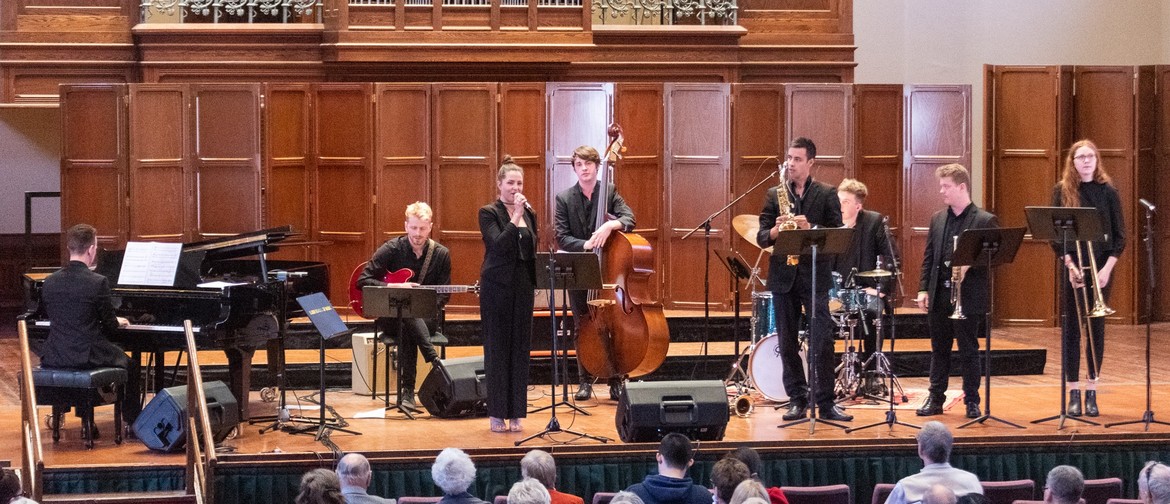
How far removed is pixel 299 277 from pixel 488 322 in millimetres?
1873

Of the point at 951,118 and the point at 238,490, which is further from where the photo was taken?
the point at 951,118

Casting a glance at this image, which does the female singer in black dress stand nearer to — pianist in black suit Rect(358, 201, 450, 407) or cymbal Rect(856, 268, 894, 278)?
pianist in black suit Rect(358, 201, 450, 407)

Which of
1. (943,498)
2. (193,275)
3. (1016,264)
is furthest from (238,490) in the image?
(1016,264)

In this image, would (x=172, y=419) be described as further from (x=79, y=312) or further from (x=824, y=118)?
(x=824, y=118)

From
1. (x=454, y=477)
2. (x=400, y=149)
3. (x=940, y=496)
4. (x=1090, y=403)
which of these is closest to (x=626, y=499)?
(x=454, y=477)

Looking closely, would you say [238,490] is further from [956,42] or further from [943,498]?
[956,42]

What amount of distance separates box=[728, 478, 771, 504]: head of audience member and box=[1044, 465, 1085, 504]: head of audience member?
4.06 ft

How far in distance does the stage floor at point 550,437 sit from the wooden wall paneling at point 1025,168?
3.65 metres

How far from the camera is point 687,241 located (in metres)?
13.8

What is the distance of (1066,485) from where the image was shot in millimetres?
5781

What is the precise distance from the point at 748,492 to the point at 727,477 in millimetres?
428

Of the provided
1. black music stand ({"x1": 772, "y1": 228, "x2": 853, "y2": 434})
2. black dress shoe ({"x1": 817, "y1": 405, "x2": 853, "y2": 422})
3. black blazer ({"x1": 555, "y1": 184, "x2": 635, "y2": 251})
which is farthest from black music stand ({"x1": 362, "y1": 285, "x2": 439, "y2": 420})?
black dress shoe ({"x1": 817, "y1": 405, "x2": 853, "y2": 422})

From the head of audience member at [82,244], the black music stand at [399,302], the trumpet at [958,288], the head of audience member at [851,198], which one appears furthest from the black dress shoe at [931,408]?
the head of audience member at [82,244]

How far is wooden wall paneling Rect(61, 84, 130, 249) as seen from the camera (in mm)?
13070
